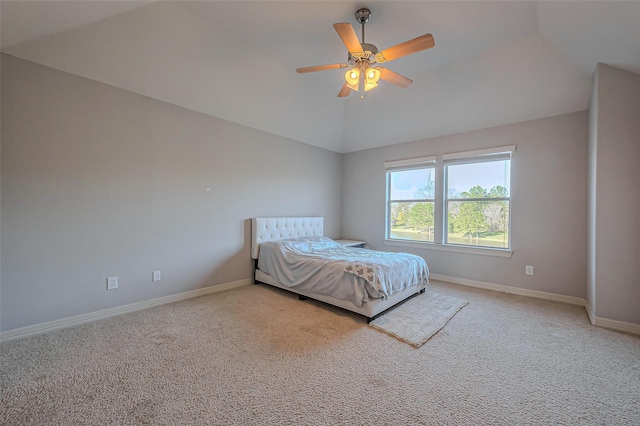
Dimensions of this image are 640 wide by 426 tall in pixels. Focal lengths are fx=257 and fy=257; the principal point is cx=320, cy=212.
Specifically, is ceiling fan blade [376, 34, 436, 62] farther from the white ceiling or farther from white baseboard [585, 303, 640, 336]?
white baseboard [585, 303, 640, 336]

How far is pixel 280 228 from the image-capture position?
4.41 meters

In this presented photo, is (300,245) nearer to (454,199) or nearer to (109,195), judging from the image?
(109,195)

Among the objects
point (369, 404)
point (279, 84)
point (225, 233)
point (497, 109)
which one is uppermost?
point (279, 84)

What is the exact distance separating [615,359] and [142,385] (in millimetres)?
3636

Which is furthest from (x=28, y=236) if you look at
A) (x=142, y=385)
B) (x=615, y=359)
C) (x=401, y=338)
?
(x=615, y=359)

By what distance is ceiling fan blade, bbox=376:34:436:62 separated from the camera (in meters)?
2.02

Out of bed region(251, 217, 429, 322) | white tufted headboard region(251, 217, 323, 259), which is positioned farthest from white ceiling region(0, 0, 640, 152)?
bed region(251, 217, 429, 322)

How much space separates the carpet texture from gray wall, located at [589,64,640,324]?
136 centimetres

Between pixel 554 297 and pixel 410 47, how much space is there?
12.2ft

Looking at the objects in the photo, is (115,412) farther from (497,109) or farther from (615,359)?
(497,109)

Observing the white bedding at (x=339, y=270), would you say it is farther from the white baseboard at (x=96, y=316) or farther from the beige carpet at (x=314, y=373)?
the white baseboard at (x=96, y=316)

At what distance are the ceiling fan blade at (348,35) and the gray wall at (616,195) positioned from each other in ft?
8.56

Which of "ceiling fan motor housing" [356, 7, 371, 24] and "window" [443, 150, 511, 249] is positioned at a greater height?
"ceiling fan motor housing" [356, 7, 371, 24]

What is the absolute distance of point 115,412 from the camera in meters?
1.52
